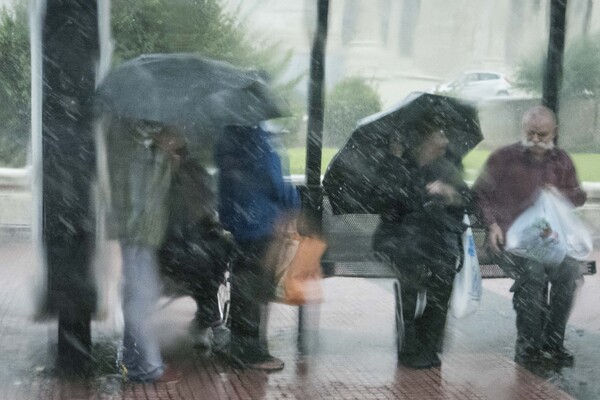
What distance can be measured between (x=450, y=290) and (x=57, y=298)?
7.83 feet

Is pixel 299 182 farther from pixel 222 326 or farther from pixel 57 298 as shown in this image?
pixel 57 298

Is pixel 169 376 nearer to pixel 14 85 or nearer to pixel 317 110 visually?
pixel 317 110

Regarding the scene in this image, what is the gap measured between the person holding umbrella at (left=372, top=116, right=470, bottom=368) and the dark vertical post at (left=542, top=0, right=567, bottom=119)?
52.9 inches

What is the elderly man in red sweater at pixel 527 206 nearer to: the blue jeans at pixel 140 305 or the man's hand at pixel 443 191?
the man's hand at pixel 443 191

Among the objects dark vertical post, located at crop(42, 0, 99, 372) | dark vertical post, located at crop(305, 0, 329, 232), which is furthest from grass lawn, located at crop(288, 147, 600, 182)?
dark vertical post, located at crop(42, 0, 99, 372)

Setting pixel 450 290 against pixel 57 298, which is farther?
pixel 450 290

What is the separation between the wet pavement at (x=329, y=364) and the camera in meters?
6.22

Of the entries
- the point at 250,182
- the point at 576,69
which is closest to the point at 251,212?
the point at 250,182

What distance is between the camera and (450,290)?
6.88 m

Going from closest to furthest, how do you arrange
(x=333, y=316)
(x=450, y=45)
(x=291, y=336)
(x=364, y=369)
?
(x=364, y=369)
(x=291, y=336)
(x=333, y=316)
(x=450, y=45)

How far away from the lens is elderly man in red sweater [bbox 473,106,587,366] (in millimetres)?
7117

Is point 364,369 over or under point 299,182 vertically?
under

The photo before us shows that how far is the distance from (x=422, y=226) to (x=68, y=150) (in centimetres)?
217

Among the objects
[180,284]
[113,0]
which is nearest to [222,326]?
[180,284]
